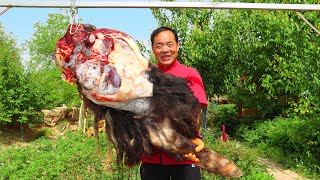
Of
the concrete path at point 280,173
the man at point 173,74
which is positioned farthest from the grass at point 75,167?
the man at point 173,74

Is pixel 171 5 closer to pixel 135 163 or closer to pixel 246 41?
pixel 135 163

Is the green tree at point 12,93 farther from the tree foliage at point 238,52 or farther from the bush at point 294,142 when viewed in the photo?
the bush at point 294,142

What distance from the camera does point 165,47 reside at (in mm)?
2162

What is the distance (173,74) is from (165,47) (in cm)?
16

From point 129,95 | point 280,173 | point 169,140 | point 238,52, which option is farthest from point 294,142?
point 129,95

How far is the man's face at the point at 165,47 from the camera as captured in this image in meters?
2.16

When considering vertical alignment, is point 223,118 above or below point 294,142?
above

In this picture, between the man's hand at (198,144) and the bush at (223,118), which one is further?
the bush at (223,118)

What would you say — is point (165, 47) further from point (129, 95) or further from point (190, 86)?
point (129, 95)

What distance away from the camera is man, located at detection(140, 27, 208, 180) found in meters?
2.13

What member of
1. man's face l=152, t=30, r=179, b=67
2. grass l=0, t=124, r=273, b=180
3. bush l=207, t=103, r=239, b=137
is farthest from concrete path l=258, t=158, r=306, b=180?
man's face l=152, t=30, r=179, b=67

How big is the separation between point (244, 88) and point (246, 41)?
5.22 ft

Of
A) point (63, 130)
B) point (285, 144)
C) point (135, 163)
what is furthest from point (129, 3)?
point (63, 130)

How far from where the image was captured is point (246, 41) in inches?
394
